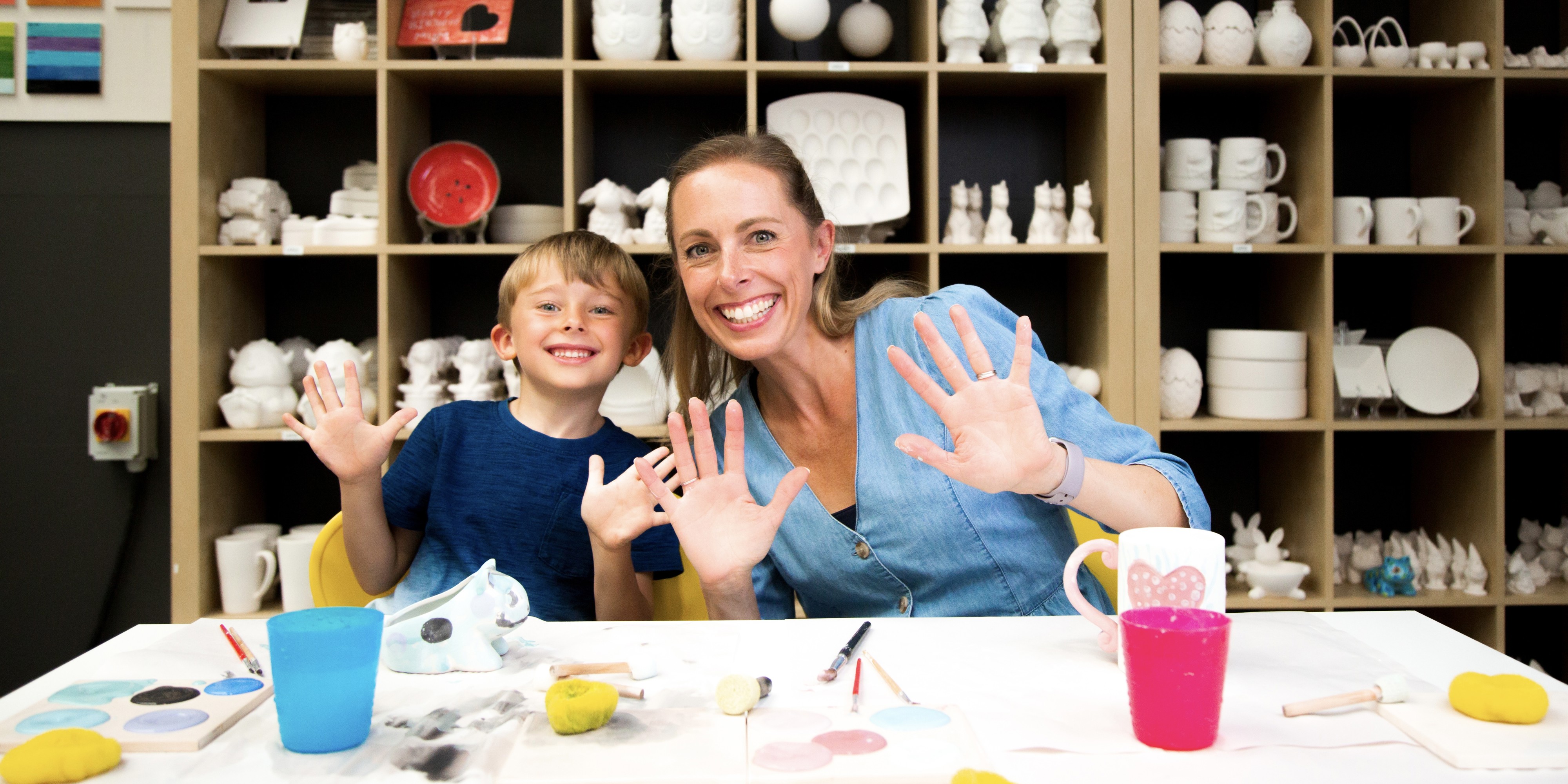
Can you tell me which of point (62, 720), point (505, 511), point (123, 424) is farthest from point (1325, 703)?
point (123, 424)

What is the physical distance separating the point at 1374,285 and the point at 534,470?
2328mm

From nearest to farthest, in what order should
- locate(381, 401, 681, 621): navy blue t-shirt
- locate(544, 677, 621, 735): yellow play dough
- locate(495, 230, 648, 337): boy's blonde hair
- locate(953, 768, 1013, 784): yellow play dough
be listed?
locate(953, 768, 1013, 784): yellow play dough → locate(544, 677, 621, 735): yellow play dough → locate(381, 401, 681, 621): navy blue t-shirt → locate(495, 230, 648, 337): boy's blonde hair

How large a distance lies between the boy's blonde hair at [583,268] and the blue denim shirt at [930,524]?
37 centimetres

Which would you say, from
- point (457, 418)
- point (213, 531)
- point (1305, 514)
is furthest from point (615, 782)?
point (1305, 514)

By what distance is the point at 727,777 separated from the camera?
2.12ft

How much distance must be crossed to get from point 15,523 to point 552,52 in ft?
6.05

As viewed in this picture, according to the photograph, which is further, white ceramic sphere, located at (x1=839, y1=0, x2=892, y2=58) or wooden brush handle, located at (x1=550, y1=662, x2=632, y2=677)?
white ceramic sphere, located at (x1=839, y1=0, x2=892, y2=58)

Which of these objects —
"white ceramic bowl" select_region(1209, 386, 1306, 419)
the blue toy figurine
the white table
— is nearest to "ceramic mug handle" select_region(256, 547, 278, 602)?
the white table

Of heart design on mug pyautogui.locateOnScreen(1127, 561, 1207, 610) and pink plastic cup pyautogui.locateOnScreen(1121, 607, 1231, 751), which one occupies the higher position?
heart design on mug pyautogui.locateOnScreen(1127, 561, 1207, 610)

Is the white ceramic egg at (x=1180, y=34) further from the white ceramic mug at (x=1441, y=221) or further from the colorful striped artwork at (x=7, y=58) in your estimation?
the colorful striped artwork at (x=7, y=58)

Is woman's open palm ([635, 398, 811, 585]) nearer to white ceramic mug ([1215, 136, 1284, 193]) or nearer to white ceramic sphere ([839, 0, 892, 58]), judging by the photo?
white ceramic sphere ([839, 0, 892, 58])

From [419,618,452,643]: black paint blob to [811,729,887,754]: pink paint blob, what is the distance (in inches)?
14.2

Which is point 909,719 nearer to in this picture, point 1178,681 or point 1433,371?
point 1178,681

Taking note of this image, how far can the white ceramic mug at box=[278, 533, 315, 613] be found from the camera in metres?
2.26
